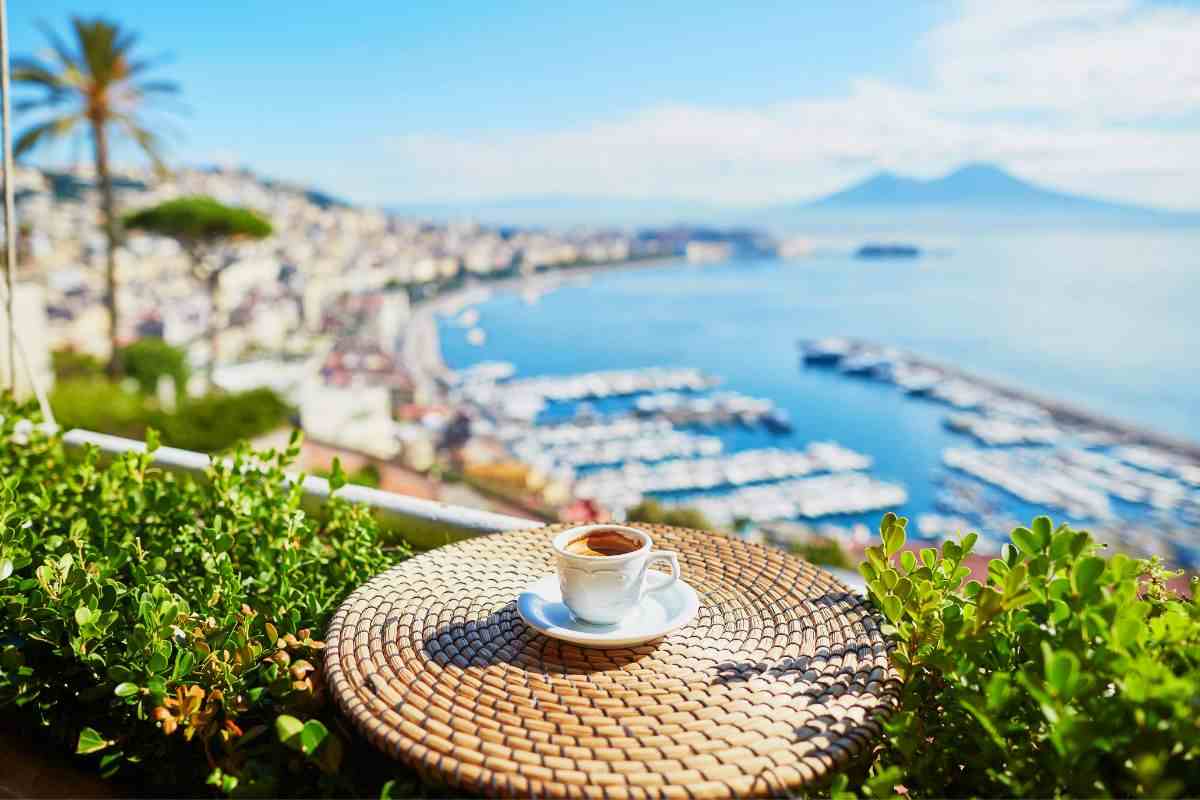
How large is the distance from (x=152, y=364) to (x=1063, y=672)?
20.6 meters

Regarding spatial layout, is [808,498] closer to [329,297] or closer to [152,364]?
[152,364]

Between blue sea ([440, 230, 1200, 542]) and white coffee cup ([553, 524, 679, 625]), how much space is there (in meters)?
28.9

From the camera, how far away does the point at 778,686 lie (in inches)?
35.8

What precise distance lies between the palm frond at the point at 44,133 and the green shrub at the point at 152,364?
18.8 feet

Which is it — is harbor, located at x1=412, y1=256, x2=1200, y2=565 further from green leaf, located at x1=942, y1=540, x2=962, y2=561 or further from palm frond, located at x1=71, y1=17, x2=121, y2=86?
green leaf, located at x1=942, y1=540, x2=962, y2=561

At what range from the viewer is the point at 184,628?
3.49 feet

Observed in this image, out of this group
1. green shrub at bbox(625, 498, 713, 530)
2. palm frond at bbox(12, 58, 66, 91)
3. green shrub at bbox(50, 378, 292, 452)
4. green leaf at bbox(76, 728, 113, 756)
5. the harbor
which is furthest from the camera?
the harbor

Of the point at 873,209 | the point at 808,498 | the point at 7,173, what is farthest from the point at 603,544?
the point at 873,209

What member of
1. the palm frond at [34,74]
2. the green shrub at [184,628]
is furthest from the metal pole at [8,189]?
the palm frond at [34,74]

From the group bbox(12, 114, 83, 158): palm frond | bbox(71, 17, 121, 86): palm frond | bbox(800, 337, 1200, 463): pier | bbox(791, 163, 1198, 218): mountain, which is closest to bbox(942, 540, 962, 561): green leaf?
bbox(12, 114, 83, 158): palm frond

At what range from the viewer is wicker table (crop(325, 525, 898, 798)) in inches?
29.9

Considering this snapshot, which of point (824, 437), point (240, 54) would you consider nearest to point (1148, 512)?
point (824, 437)

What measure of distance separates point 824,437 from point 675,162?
6214cm

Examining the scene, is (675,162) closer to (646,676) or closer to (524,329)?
(524,329)
